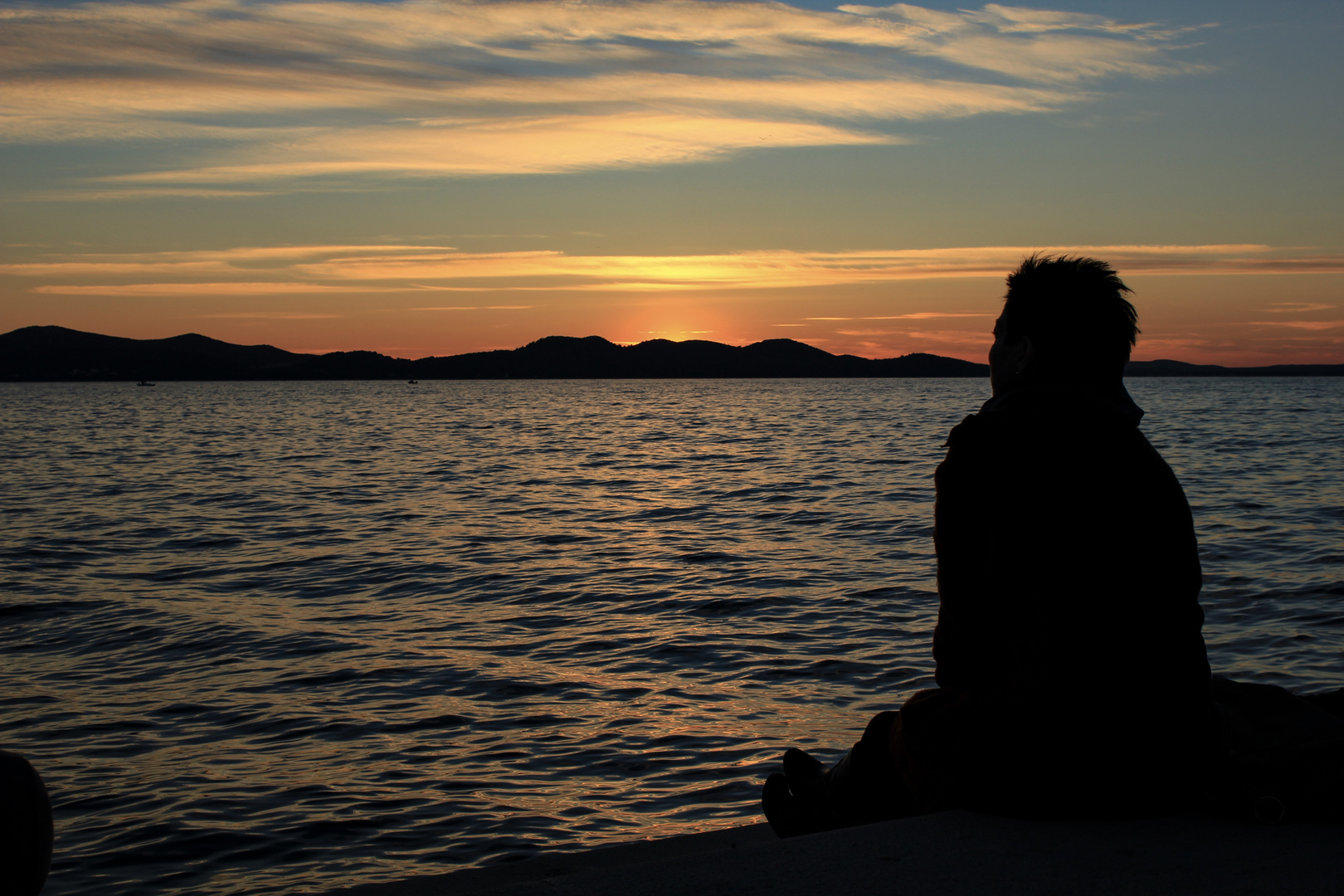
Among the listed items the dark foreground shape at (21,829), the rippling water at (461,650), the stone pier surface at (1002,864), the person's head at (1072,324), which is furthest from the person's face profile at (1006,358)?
the rippling water at (461,650)

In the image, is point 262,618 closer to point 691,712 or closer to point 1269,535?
point 691,712

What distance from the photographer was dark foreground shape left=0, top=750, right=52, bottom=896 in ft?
8.04

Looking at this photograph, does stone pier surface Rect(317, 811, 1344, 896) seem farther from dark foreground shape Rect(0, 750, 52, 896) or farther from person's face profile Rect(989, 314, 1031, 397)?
person's face profile Rect(989, 314, 1031, 397)

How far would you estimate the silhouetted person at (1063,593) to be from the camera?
2859mm

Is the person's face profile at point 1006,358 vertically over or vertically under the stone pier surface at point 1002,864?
over

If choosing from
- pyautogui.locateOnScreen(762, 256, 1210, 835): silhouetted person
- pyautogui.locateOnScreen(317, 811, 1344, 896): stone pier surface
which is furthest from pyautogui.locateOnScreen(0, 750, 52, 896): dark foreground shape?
pyautogui.locateOnScreen(762, 256, 1210, 835): silhouetted person

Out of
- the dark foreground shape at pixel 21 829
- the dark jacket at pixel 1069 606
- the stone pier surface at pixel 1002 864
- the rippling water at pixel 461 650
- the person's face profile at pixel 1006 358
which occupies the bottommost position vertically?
the rippling water at pixel 461 650

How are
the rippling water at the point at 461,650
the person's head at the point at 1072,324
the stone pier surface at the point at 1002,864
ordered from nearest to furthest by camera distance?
the stone pier surface at the point at 1002,864 < the person's head at the point at 1072,324 < the rippling water at the point at 461,650

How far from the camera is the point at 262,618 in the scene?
1126 centimetres

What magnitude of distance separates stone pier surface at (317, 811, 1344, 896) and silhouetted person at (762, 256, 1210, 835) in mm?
102

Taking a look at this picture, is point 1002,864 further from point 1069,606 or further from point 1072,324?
point 1072,324

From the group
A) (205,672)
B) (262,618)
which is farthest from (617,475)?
(205,672)

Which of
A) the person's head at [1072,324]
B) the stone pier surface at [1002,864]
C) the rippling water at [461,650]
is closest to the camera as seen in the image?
the stone pier surface at [1002,864]

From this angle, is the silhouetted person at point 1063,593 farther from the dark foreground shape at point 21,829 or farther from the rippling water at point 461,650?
the rippling water at point 461,650
